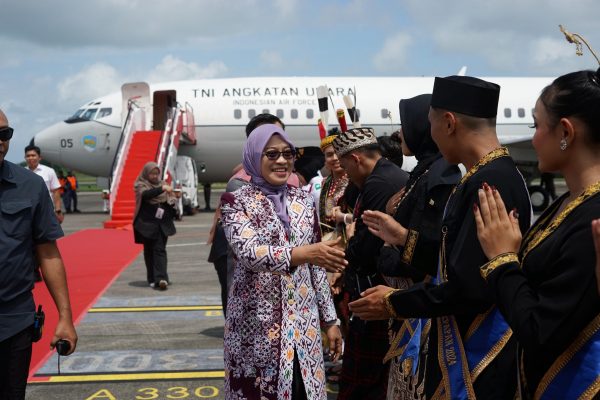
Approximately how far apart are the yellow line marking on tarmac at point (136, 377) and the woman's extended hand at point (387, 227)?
3.41 m

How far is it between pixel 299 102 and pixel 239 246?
2106 cm

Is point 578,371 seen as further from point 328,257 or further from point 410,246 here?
point 328,257

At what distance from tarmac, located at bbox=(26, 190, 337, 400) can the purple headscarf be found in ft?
8.00

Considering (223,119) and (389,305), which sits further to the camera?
(223,119)

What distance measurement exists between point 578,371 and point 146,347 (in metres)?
5.66

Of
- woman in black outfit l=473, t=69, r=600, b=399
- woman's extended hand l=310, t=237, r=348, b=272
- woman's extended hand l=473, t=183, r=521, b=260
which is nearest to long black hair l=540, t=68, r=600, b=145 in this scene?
woman in black outfit l=473, t=69, r=600, b=399

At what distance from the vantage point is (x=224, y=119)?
2395 cm

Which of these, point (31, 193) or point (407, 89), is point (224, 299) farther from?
point (407, 89)

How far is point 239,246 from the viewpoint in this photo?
3549mm

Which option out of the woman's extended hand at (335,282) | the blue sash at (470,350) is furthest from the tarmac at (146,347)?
the blue sash at (470,350)

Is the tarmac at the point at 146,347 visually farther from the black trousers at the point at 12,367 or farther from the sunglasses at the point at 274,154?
the sunglasses at the point at 274,154

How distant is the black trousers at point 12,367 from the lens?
3.51m

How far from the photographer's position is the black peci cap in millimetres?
2744

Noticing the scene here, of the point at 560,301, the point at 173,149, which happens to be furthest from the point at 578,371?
the point at 173,149
